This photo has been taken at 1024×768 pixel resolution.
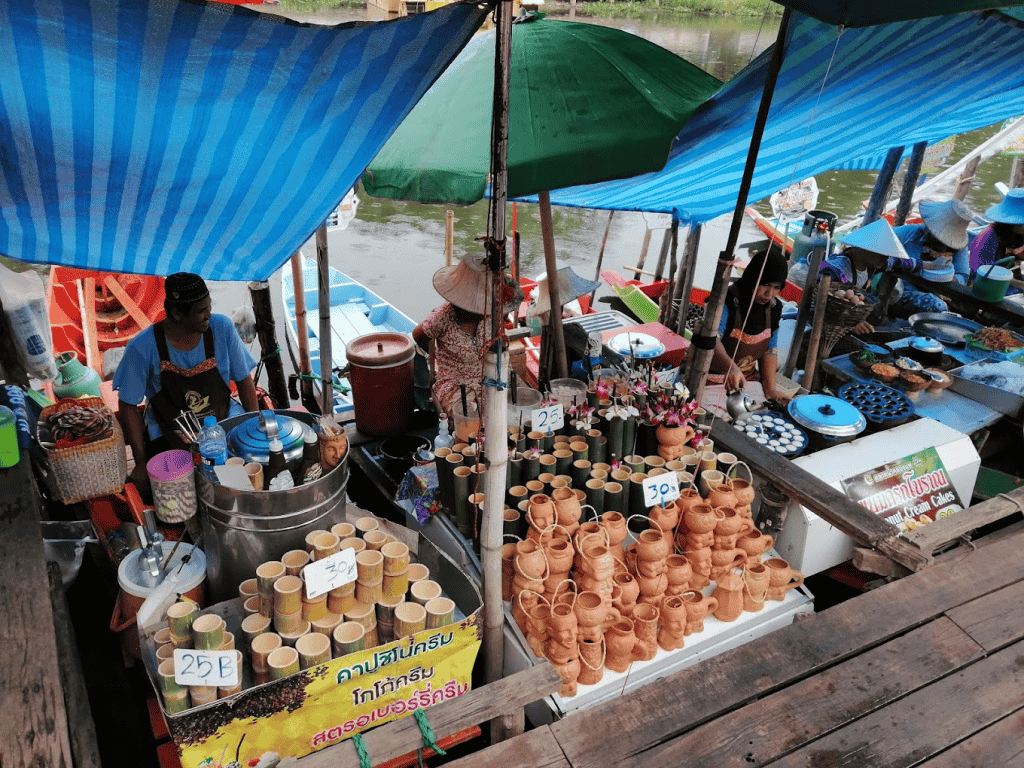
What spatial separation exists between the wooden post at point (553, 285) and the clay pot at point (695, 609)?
1720 mm

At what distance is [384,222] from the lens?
1474 centimetres

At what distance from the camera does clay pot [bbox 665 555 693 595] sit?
2.83m

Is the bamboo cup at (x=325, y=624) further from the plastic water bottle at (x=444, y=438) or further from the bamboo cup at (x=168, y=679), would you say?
the plastic water bottle at (x=444, y=438)

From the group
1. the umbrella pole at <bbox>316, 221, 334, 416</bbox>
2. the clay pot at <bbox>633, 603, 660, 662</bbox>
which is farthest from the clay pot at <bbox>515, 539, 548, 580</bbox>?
the umbrella pole at <bbox>316, 221, 334, 416</bbox>

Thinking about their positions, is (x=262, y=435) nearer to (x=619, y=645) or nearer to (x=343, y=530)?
(x=343, y=530)

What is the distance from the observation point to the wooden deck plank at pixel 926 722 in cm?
225

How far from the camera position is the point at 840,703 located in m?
2.44

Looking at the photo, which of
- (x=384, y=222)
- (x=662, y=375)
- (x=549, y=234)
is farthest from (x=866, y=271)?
(x=384, y=222)

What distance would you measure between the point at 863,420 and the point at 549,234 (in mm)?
2138

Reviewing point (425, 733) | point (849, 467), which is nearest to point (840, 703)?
point (425, 733)

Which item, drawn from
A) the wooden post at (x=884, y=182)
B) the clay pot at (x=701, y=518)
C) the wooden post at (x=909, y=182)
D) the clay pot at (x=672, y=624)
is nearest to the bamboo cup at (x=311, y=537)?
the clay pot at (x=672, y=624)

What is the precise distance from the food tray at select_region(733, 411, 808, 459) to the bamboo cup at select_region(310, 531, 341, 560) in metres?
2.40

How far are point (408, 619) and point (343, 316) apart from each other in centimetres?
679

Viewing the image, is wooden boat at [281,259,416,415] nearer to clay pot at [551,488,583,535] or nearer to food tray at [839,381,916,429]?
food tray at [839,381,916,429]
